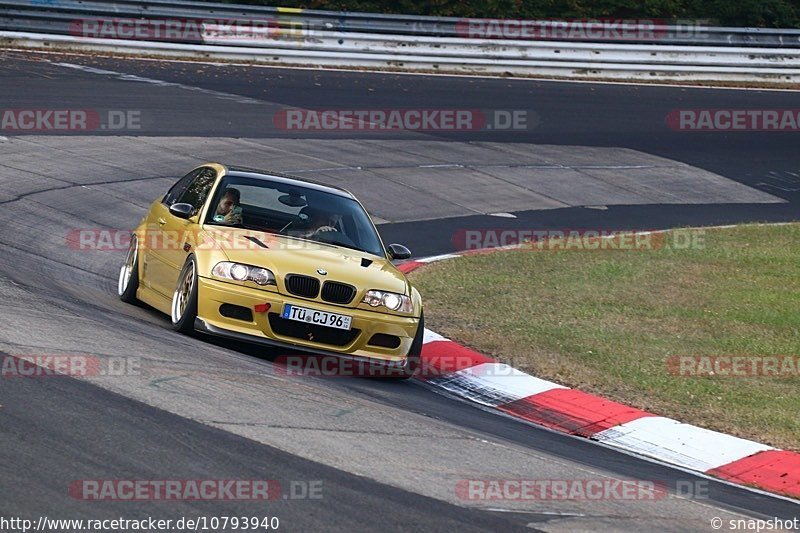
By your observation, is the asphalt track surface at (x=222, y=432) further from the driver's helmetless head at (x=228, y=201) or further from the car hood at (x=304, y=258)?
the driver's helmetless head at (x=228, y=201)

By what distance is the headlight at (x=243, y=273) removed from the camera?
9000 millimetres

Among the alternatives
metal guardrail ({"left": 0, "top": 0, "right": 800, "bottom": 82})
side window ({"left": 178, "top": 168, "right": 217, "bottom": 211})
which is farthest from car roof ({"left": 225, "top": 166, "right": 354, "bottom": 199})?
metal guardrail ({"left": 0, "top": 0, "right": 800, "bottom": 82})

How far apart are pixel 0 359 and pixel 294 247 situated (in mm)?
2915

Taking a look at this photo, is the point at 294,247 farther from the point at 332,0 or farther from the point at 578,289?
the point at 332,0

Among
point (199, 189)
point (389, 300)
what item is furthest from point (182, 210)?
point (389, 300)

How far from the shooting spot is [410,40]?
95.0ft

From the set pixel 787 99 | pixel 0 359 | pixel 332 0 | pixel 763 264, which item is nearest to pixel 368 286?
pixel 0 359

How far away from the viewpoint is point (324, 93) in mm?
24312

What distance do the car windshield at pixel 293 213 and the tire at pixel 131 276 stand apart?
3.31ft

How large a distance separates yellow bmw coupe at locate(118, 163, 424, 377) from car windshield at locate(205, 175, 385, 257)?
0.01 meters

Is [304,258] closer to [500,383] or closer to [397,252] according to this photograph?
[397,252]

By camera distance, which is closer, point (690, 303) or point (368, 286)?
point (368, 286)

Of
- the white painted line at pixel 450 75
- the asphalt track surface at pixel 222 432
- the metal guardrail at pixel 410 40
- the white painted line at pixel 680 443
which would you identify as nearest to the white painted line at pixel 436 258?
the asphalt track surface at pixel 222 432

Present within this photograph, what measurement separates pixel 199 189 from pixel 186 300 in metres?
1.68
